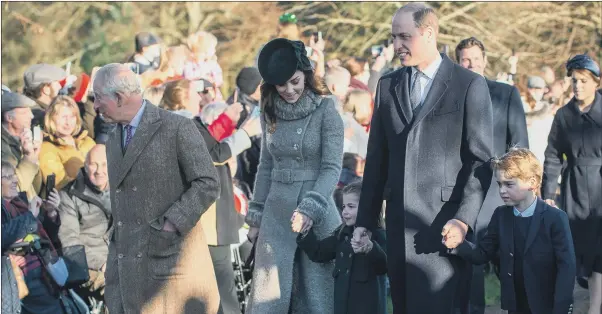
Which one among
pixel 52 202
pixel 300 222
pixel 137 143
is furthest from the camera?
pixel 52 202

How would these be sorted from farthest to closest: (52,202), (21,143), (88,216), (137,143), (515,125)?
(21,143) < (88,216) < (52,202) < (515,125) < (137,143)

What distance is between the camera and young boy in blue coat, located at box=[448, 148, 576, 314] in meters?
7.64

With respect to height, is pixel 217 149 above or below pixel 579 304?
A: above

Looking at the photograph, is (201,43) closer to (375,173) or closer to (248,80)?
(248,80)

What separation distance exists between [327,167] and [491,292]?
16.9ft

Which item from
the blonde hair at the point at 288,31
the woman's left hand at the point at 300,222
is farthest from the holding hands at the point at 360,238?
the blonde hair at the point at 288,31

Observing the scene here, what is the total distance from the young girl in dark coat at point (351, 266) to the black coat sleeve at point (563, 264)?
1250 mm

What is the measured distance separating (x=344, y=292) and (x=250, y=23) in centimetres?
1142

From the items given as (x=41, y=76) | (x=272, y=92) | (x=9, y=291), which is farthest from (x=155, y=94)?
(x=272, y=92)

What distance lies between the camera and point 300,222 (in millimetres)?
8031

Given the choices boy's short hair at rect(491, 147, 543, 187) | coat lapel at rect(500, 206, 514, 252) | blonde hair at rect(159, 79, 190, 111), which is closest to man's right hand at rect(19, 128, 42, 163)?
blonde hair at rect(159, 79, 190, 111)

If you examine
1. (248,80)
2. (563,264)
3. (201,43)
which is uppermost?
(201,43)

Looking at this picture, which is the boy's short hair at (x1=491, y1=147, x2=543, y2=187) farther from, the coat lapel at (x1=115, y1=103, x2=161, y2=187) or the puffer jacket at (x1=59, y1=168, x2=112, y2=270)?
the puffer jacket at (x1=59, y1=168, x2=112, y2=270)

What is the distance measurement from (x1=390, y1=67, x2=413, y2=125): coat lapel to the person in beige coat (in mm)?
1124
